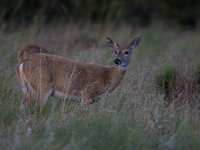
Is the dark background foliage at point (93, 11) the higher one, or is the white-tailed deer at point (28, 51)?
the dark background foliage at point (93, 11)

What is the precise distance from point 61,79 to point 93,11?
425 inches

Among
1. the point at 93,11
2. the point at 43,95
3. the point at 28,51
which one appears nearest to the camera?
the point at 43,95

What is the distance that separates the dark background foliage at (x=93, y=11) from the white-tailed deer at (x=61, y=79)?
211 inches

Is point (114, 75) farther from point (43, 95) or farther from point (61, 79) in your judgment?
point (43, 95)

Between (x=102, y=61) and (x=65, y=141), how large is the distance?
15.3ft

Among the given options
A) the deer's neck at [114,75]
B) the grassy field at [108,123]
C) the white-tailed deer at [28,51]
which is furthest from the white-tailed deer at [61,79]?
the white-tailed deer at [28,51]

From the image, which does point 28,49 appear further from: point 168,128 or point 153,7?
point 153,7

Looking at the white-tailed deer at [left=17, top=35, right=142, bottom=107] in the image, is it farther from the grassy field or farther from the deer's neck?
the grassy field

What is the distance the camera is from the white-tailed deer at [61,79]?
16.7 ft

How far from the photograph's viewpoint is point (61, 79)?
5.29 metres

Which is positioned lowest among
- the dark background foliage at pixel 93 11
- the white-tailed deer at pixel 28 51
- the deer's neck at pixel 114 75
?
the deer's neck at pixel 114 75

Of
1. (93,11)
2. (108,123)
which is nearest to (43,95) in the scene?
(108,123)

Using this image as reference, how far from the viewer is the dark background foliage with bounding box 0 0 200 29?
543 inches

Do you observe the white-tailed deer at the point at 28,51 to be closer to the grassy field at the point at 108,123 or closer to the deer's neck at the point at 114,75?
the grassy field at the point at 108,123
